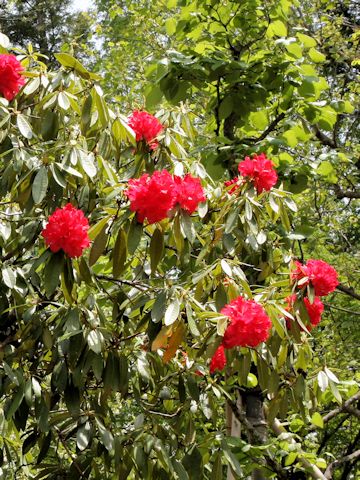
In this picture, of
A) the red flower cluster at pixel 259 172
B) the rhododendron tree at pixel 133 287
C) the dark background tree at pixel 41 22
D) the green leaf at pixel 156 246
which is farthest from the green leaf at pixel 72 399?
the dark background tree at pixel 41 22

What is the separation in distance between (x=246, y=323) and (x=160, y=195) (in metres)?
0.43

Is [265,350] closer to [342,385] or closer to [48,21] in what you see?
[342,385]

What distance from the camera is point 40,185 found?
7.43 feet

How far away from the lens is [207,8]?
337cm

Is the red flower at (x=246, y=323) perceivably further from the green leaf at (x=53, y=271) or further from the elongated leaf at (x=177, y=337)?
the green leaf at (x=53, y=271)

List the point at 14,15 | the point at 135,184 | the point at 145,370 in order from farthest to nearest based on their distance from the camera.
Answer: the point at 14,15
the point at 145,370
the point at 135,184

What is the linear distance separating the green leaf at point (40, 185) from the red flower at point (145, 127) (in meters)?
0.49

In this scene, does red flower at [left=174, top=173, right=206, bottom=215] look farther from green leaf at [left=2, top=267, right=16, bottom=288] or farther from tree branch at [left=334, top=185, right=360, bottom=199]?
tree branch at [left=334, top=185, right=360, bottom=199]

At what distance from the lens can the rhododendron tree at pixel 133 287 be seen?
7.14 ft

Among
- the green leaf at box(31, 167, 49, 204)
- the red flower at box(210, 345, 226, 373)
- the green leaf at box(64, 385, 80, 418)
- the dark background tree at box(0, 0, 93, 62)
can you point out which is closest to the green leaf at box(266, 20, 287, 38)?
the green leaf at box(31, 167, 49, 204)

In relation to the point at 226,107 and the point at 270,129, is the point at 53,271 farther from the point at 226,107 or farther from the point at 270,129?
the point at 270,129

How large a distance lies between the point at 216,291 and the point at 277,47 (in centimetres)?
151

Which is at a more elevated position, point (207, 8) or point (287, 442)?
point (207, 8)

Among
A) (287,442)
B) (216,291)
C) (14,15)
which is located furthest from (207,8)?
(14,15)
